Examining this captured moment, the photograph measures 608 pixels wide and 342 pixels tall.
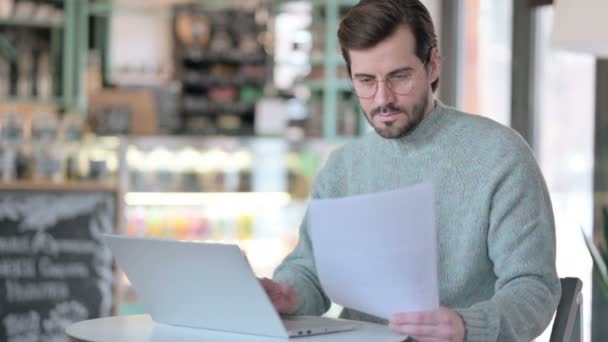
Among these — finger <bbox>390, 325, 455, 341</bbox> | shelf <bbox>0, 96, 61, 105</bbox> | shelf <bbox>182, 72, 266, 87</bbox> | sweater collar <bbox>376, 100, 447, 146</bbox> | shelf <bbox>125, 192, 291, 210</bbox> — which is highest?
sweater collar <bbox>376, 100, 447, 146</bbox>

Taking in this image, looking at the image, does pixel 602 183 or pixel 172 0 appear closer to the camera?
pixel 602 183

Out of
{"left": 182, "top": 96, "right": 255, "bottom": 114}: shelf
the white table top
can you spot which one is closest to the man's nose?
the white table top

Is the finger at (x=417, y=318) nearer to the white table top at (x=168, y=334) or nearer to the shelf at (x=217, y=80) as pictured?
the white table top at (x=168, y=334)

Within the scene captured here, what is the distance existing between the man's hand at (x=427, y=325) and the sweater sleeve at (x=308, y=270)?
1.55 feet

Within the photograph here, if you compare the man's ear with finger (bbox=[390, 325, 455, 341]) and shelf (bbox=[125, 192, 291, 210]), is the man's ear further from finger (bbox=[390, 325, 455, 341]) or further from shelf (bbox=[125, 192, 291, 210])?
shelf (bbox=[125, 192, 291, 210])

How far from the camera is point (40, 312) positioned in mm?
4465

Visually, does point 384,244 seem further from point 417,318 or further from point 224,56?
point 224,56

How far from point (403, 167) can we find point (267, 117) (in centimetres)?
502

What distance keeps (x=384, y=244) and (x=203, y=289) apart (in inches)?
13.1

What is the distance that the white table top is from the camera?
72.9 inches

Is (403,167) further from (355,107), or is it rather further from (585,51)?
(355,107)

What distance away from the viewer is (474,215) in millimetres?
2195

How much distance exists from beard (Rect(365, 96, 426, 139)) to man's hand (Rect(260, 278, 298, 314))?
1.21 feet

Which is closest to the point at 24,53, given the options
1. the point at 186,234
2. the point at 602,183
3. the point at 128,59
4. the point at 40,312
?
the point at 128,59
